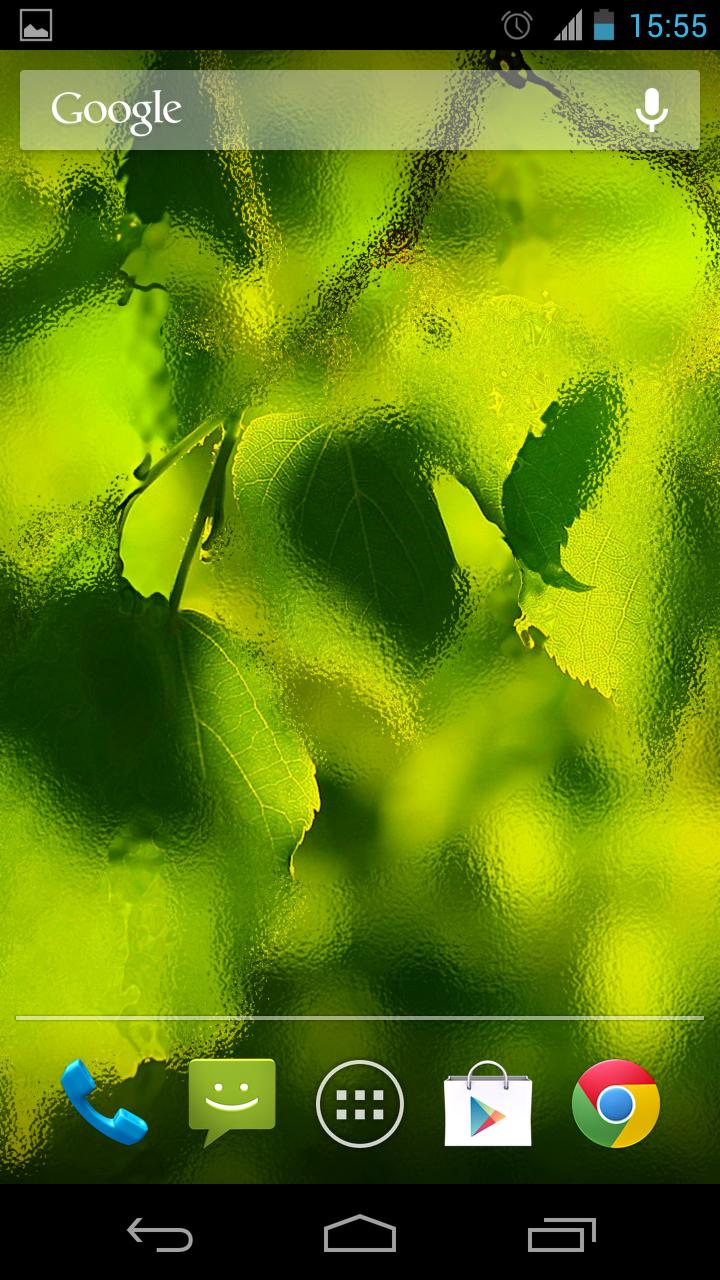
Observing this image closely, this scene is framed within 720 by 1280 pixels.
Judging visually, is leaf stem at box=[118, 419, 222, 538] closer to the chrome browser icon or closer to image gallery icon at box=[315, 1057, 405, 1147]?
image gallery icon at box=[315, 1057, 405, 1147]

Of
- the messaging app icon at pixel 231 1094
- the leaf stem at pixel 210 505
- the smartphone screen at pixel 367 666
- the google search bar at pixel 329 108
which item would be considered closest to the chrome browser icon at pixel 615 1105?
the smartphone screen at pixel 367 666
